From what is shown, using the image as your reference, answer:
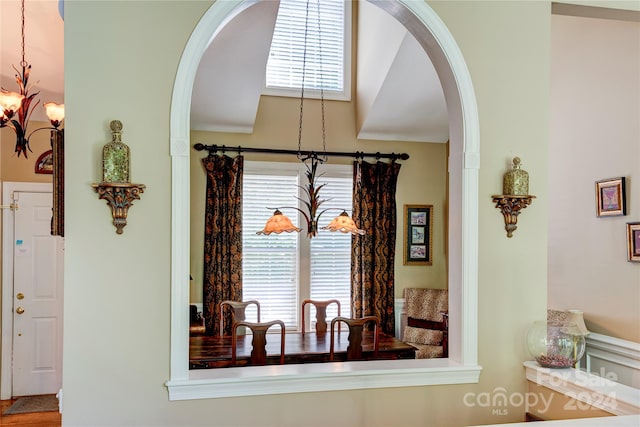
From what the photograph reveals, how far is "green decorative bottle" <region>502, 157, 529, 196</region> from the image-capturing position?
269 cm

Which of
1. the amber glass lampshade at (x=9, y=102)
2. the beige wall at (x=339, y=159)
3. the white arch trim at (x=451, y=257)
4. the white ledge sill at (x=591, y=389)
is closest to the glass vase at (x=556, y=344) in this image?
the white ledge sill at (x=591, y=389)

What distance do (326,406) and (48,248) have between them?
3.88 metres

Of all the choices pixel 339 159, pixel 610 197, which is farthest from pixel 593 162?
pixel 339 159

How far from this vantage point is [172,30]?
239 centimetres

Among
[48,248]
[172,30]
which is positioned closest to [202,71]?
[172,30]

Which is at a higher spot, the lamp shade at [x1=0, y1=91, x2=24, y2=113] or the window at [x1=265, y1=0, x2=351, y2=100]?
the window at [x1=265, y1=0, x2=351, y2=100]

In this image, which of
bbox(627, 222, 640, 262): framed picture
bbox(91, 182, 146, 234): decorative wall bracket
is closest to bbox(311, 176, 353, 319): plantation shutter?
bbox(627, 222, 640, 262): framed picture

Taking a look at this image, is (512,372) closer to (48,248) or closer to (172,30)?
(172,30)

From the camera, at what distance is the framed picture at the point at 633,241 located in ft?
11.9

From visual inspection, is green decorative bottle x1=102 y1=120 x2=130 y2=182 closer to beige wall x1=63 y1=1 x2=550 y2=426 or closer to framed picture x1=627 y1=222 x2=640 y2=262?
beige wall x1=63 y1=1 x2=550 y2=426

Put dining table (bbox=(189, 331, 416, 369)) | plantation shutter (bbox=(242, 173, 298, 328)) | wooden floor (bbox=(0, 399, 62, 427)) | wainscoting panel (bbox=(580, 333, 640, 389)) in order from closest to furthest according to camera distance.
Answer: wainscoting panel (bbox=(580, 333, 640, 389)) < dining table (bbox=(189, 331, 416, 369)) < wooden floor (bbox=(0, 399, 62, 427)) < plantation shutter (bbox=(242, 173, 298, 328))

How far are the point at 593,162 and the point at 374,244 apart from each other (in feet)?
7.88

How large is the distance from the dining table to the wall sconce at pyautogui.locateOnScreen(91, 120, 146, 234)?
1.76m

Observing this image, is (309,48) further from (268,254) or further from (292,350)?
(292,350)
